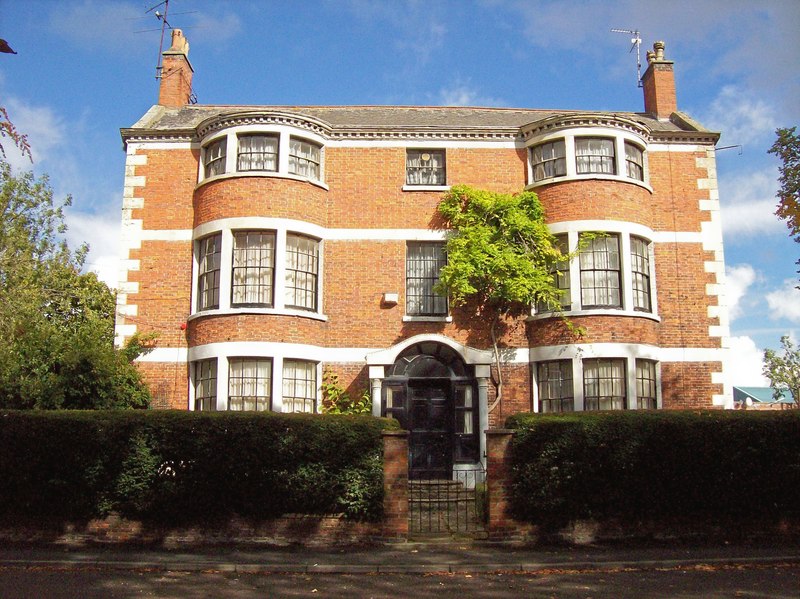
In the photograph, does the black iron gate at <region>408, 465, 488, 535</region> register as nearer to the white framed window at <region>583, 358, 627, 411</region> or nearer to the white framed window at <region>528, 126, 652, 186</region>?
the white framed window at <region>583, 358, 627, 411</region>

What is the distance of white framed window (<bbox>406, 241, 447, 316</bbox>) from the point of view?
19078 millimetres

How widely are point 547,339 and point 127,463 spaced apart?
10424 mm

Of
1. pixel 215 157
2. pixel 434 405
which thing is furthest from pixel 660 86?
pixel 215 157

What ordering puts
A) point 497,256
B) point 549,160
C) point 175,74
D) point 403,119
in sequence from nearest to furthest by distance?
point 497,256 → point 549,160 → point 403,119 → point 175,74

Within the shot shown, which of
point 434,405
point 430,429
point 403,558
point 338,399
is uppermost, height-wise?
point 338,399

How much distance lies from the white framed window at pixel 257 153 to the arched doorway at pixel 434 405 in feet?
Result: 20.1

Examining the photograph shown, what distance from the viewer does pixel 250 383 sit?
17656 mm

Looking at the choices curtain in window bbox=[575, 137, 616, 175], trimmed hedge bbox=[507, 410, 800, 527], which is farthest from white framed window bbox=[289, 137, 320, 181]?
trimmed hedge bbox=[507, 410, 800, 527]

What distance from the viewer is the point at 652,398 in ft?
59.7

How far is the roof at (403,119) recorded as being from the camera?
19766 millimetres

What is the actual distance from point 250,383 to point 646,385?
9924mm

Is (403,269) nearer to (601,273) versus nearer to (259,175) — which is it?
(259,175)

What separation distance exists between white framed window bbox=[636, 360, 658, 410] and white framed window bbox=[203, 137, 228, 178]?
12.0 meters

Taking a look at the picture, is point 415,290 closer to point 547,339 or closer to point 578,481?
point 547,339
